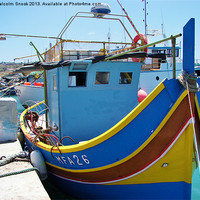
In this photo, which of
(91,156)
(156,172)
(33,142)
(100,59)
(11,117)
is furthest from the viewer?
(11,117)

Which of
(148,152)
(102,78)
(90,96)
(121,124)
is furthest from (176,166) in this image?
(102,78)

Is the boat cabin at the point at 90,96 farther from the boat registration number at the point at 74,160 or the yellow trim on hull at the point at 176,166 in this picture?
the yellow trim on hull at the point at 176,166

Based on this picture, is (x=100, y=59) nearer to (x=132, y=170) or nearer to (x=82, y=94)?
(x=82, y=94)

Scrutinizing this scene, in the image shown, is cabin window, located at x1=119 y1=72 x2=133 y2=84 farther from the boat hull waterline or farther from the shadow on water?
the shadow on water

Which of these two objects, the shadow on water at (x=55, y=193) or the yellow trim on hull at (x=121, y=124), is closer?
the yellow trim on hull at (x=121, y=124)

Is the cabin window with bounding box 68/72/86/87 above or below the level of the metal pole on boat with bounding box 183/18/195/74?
below

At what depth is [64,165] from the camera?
17.5 ft

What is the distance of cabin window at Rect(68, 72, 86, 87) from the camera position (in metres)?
6.17

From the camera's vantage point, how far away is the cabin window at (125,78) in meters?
6.75

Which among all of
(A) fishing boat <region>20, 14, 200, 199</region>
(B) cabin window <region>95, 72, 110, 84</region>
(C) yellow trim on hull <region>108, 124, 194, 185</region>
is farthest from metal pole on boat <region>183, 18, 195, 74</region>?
(B) cabin window <region>95, 72, 110, 84</region>

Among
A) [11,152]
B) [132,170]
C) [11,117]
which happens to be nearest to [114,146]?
[132,170]

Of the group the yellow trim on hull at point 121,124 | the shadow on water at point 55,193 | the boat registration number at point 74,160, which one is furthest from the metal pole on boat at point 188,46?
the shadow on water at point 55,193

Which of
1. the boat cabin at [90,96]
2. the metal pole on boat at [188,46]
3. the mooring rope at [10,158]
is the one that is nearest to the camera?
the metal pole on boat at [188,46]

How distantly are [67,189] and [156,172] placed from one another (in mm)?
2855
